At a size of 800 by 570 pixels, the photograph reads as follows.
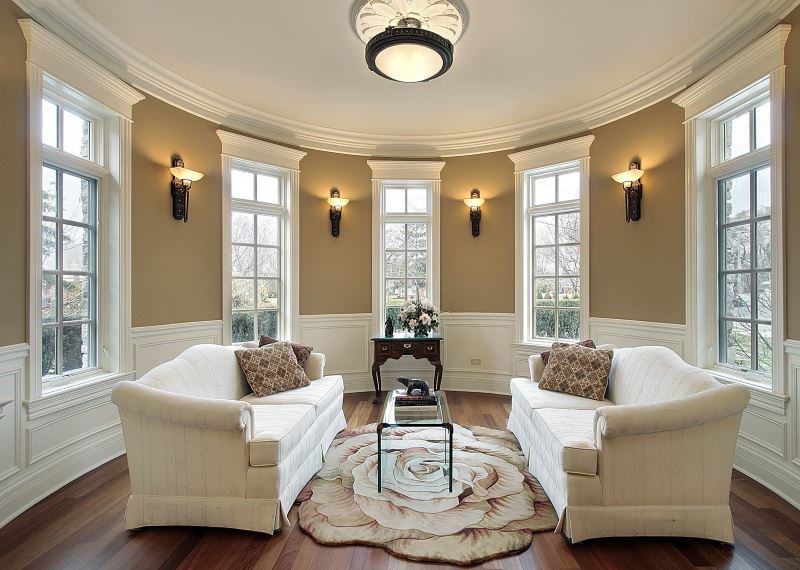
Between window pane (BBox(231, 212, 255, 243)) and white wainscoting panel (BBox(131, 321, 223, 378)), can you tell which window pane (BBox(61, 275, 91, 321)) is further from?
window pane (BBox(231, 212, 255, 243))

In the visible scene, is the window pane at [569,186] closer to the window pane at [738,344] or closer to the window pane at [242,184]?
the window pane at [738,344]

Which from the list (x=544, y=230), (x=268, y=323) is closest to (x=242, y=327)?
(x=268, y=323)

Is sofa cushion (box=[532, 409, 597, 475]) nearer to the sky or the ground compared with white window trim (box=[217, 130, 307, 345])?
nearer to the ground

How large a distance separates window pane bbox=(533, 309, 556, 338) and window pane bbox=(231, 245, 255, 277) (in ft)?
10.9

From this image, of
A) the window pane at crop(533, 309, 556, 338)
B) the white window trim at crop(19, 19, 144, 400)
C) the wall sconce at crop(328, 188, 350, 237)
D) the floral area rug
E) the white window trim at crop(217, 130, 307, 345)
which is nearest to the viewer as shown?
the floral area rug

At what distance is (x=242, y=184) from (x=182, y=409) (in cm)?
312

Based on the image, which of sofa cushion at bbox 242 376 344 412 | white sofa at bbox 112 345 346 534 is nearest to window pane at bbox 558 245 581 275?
sofa cushion at bbox 242 376 344 412

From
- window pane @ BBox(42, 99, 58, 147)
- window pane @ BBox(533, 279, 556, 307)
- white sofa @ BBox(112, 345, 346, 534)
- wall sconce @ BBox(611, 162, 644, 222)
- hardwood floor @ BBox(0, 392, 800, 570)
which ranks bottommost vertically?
hardwood floor @ BBox(0, 392, 800, 570)

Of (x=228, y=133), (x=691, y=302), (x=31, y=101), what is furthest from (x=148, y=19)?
(x=691, y=302)

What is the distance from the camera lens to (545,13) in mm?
2895

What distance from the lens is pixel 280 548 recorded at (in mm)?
2119

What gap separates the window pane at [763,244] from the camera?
2.95m

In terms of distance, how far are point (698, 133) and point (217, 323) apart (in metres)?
4.61

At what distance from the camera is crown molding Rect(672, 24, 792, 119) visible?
108 inches
